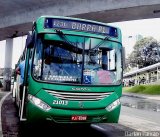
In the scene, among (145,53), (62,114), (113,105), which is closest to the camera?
(62,114)

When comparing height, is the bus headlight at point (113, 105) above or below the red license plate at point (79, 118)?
above

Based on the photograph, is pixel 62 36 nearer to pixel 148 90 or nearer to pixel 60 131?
pixel 60 131

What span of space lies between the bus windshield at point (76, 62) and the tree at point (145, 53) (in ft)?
184

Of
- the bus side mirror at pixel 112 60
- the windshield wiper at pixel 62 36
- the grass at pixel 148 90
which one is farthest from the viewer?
the grass at pixel 148 90

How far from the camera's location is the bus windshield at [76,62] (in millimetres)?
8195

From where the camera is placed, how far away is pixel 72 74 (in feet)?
27.1

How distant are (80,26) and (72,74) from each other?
1355mm

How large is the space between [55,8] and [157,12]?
580 centimetres

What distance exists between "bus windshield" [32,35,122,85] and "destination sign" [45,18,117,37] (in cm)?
28

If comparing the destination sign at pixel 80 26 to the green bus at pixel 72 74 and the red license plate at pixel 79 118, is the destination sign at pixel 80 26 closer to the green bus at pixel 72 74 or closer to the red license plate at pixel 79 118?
the green bus at pixel 72 74

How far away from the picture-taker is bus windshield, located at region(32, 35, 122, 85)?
26.9 ft

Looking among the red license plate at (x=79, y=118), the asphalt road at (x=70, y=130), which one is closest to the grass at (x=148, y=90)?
the asphalt road at (x=70, y=130)

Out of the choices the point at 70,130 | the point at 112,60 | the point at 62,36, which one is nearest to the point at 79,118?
the point at 112,60

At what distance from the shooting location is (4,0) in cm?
1855
